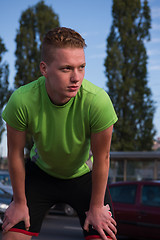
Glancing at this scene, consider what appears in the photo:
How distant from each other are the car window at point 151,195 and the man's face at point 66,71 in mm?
7271

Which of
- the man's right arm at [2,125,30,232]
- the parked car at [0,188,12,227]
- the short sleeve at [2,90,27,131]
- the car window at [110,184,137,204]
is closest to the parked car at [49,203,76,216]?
the parked car at [0,188,12,227]

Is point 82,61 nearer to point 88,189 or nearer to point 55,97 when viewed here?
point 55,97

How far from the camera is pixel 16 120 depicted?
8.68ft

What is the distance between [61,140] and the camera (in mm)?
2723

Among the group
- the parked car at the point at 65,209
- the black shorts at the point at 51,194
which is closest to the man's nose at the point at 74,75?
the black shorts at the point at 51,194

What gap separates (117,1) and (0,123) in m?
13.8

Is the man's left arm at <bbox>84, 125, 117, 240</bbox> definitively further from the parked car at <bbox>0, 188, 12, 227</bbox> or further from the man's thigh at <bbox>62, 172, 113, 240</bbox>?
the parked car at <bbox>0, 188, 12, 227</bbox>

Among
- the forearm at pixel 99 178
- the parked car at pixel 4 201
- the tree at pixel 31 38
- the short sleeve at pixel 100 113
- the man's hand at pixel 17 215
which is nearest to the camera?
the short sleeve at pixel 100 113

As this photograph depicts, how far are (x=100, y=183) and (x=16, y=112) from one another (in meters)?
0.73

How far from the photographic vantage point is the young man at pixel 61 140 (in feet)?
8.34

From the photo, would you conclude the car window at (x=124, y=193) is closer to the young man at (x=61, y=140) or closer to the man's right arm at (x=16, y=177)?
the young man at (x=61, y=140)

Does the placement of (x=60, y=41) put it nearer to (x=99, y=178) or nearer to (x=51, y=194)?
(x=99, y=178)

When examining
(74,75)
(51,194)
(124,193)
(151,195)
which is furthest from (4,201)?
(74,75)

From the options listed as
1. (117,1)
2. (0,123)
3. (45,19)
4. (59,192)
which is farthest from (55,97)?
(45,19)
